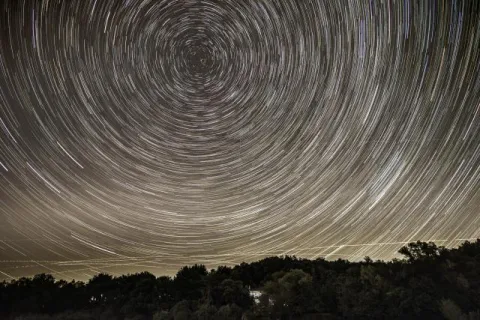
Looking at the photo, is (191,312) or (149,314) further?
(149,314)

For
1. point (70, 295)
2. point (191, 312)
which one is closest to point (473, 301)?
point (191, 312)

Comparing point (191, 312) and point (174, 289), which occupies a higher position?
point (174, 289)

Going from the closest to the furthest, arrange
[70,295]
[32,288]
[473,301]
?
[473,301], [70,295], [32,288]

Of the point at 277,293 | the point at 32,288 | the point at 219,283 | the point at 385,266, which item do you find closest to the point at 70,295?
the point at 32,288

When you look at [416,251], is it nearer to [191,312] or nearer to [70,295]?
[191,312]

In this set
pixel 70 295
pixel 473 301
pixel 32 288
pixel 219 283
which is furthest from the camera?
pixel 32 288

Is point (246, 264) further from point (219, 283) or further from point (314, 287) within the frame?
point (314, 287)

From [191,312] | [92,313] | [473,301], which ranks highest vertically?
[92,313]
